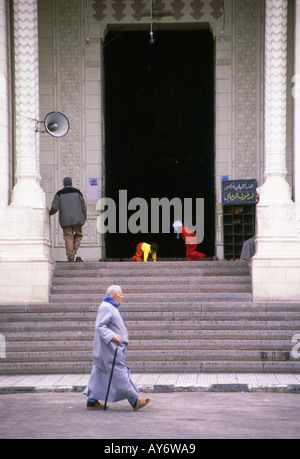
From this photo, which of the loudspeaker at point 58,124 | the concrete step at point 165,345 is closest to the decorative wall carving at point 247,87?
the loudspeaker at point 58,124

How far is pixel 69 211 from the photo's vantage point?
17406mm

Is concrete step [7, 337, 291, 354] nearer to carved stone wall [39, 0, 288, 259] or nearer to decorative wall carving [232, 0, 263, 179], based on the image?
carved stone wall [39, 0, 288, 259]

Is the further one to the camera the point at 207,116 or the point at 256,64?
the point at 207,116

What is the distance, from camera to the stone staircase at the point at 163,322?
13.5m

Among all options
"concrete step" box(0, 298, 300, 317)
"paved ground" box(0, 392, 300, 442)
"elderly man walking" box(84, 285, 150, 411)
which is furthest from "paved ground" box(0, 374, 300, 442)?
"concrete step" box(0, 298, 300, 317)

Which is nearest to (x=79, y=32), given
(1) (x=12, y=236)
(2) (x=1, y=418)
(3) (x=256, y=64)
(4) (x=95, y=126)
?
(4) (x=95, y=126)

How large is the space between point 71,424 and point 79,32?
13.1 m

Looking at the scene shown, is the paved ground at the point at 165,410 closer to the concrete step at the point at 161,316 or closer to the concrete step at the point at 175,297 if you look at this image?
the concrete step at the point at 161,316

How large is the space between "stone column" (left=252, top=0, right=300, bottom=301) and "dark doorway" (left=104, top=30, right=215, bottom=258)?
17.2 ft

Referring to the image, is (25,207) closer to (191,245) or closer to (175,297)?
(175,297)

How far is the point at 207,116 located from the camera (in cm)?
2309

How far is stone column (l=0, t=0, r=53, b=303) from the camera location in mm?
16219

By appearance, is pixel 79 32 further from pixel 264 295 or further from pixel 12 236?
pixel 264 295

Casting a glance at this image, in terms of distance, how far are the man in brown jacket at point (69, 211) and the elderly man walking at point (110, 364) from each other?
22.8ft
